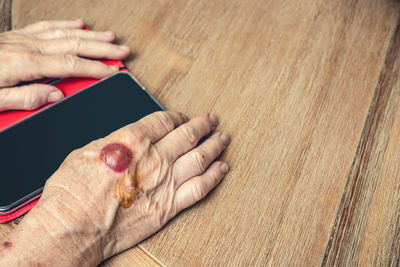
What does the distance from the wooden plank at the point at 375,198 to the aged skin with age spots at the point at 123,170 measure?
17.1 inches

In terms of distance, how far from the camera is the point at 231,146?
0.75 metres

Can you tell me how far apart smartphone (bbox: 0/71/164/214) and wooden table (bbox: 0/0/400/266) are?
0.07m

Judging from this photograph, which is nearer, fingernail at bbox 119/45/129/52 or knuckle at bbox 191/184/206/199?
knuckle at bbox 191/184/206/199

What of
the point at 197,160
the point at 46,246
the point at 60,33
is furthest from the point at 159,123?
the point at 60,33

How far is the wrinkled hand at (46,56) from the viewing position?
77 cm

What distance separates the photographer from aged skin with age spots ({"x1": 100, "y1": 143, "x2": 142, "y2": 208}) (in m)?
0.65

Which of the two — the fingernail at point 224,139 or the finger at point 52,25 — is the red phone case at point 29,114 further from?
the fingernail at point 224,139

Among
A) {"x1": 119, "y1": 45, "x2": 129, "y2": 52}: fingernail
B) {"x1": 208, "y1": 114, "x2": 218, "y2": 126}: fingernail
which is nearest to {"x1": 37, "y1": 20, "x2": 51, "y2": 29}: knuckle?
{"x1": 119, "y1": 45, "x2": 129, "y2": 52}: fingernail

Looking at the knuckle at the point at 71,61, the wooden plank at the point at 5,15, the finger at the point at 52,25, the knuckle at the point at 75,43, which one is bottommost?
the knuckle at the point at 71,61

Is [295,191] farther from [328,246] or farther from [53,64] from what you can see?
[53,64]

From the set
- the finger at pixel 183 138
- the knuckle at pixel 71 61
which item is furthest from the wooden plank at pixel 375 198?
the knuckle at pixel 71 61

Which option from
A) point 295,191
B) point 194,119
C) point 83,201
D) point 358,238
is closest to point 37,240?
point 83,201

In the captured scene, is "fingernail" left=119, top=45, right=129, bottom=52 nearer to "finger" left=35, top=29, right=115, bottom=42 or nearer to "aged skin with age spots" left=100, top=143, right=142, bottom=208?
"finger" left=35, top=29, right=115, bottom=42

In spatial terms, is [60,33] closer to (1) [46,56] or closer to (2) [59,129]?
(1) [46,56]
